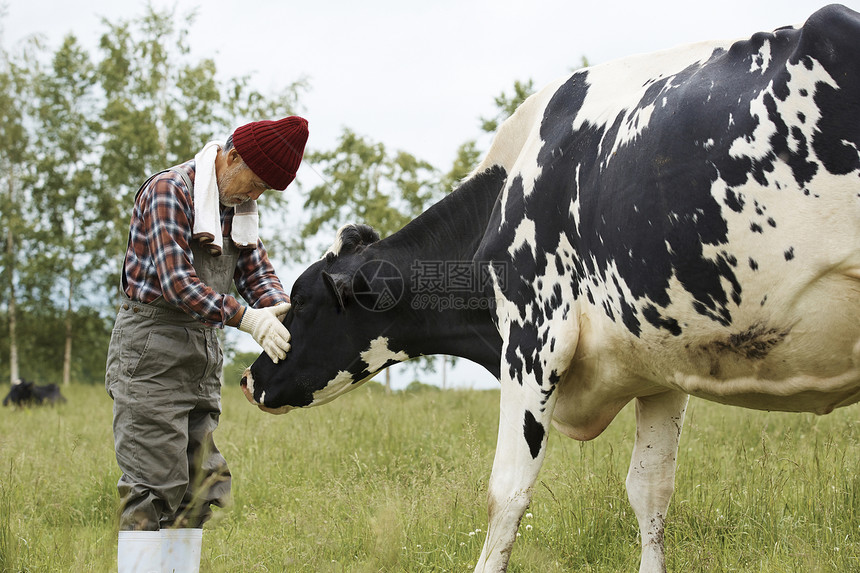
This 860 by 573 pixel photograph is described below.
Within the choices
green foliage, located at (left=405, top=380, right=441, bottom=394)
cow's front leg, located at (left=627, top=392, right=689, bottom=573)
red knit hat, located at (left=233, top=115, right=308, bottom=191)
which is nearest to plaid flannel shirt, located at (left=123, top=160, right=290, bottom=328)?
red knit hat, located at (left=233, top=115, right=308, bottom=191)

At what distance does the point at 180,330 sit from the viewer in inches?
140

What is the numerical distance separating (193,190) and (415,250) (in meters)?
1.20

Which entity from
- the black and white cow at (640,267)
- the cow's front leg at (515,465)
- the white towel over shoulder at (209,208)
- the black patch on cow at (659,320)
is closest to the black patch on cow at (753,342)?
the black and white cow at (640,267)

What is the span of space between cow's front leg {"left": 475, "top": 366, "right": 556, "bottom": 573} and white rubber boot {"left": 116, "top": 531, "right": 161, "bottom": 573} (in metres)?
1.40

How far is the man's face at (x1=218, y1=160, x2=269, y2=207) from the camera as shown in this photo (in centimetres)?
372

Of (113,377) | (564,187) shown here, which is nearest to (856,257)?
(564,187)

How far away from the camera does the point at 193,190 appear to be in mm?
3650

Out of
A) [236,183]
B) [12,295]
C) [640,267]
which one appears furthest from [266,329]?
[12,295]

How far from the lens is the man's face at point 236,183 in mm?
3717

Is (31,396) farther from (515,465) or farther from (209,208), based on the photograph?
(515,465)

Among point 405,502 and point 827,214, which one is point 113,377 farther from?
point 827,214

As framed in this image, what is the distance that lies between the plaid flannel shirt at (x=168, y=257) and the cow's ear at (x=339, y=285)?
0.59 m

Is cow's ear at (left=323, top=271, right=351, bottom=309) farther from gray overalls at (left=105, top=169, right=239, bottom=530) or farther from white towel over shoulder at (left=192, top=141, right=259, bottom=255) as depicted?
gray overalls at (left=105, top=169, right=239, bottom=530)

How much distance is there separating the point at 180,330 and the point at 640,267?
6.90 feet
